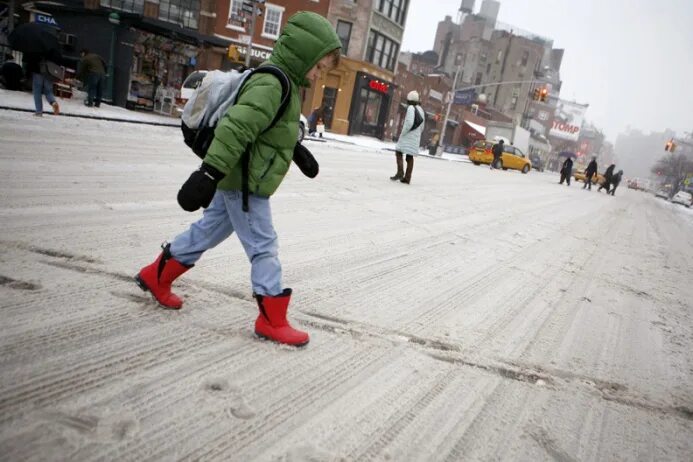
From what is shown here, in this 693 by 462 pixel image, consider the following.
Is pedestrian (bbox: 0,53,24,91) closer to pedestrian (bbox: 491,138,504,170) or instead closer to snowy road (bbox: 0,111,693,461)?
snowy road (bbox: 0,111,693,461)

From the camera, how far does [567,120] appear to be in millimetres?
92625

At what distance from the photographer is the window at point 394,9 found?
98.6ft

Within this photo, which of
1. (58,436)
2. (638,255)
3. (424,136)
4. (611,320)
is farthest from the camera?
(424,136)

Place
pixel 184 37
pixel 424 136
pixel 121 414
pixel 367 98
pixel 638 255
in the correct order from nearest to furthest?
1. pixel 121 414
2. pixel 638 255
3. pixel 184 37
4. pixel 367 98
5. pixel 424 136

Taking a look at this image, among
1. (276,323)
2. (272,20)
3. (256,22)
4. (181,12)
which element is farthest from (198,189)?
(181,12)

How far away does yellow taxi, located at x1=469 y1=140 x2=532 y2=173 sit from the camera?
28.8 meters

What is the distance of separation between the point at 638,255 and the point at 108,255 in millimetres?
6764

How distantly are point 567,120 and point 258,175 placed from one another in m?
106

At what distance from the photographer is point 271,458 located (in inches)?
58.6

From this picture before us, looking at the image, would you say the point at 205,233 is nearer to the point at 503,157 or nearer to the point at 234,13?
the point at 503,157

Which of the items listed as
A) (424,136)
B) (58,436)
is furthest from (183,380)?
(424,136)

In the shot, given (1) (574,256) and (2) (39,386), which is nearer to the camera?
(2) (39,386)

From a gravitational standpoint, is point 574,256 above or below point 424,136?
below

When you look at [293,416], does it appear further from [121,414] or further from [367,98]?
[367,98]
